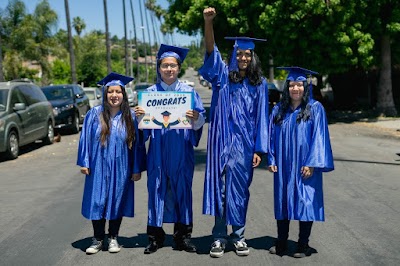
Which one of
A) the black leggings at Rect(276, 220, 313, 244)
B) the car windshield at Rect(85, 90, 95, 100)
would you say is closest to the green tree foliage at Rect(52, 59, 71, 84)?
the car windshield at Rect(85, 90, 95, 100)

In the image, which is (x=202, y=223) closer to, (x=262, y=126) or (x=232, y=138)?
(x=232, y=138)

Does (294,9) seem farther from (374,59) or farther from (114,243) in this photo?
(114,243)

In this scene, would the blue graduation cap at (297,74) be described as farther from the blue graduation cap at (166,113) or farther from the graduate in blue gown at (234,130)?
the blue graduation cap at (166,113)

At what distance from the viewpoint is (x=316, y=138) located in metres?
5.07

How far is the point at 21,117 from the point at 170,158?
922 cm

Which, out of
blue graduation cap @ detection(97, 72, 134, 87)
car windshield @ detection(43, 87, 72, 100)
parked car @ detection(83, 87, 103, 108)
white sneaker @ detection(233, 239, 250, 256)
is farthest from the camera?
parked car @ detection(83, 87, 103, 108)

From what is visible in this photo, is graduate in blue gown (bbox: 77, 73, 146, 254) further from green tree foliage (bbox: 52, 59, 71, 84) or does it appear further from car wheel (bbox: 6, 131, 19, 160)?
green tree foliage (bbox: 52, 59, 71, 84)

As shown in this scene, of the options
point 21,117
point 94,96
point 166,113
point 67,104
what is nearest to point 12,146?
point 21,117

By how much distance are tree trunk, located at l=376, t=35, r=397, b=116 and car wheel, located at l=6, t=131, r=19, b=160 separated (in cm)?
1412

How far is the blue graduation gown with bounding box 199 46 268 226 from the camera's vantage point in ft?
16.8

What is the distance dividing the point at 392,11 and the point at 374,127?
4.18 meters

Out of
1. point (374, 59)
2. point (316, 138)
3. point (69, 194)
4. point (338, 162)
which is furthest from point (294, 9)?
point (316, 138)

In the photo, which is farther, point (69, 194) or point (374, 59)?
point (374, 59)

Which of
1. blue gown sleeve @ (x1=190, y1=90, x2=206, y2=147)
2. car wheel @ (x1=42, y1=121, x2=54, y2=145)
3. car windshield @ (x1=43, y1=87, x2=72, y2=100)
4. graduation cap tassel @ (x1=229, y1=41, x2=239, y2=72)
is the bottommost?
car wheel @ (x1=42, y1=121, x2=54, y2=145)
